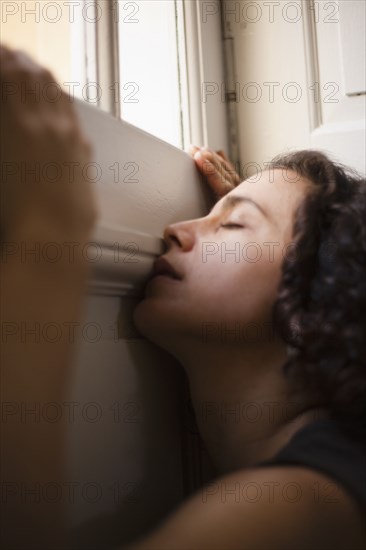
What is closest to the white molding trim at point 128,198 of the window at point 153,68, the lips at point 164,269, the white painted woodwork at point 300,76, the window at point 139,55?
the lips at point 164,269

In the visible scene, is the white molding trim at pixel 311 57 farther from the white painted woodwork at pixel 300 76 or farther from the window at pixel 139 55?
the window at pixel 139 55

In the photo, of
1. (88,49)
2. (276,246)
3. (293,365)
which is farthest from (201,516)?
(88,49)

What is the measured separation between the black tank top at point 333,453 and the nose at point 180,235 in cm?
26

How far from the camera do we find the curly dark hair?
2.27ft

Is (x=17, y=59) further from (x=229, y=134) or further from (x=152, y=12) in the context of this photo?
(x=229, y=134)

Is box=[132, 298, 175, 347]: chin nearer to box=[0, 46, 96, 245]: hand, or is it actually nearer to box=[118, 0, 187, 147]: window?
box=[0, 46, 96, 245]: hand

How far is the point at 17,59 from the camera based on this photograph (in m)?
0.54

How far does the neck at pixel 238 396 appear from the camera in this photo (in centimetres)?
72

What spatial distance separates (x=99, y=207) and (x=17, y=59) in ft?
0.55

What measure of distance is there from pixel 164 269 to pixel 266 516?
1.05ft

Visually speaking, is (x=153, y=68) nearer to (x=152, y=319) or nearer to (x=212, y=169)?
(x=212, y=169)

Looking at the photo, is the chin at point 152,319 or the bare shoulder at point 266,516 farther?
the chin at point 152,319

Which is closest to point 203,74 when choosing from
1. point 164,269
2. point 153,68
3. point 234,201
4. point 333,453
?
point 153,68

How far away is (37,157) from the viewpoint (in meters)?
0.55
